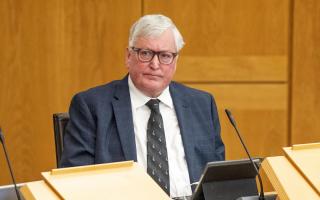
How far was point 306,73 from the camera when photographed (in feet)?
18.1

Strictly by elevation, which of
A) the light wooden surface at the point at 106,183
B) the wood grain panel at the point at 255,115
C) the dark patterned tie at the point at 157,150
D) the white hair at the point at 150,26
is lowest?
the wood grain panel at the point at 255,115

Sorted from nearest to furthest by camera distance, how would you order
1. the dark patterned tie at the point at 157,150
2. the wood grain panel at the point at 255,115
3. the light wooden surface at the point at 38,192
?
the light wooden surface at the point at 38,192 < the dark patterned tie at the point at 157,150 < the wood grain panel at the point at 255,115

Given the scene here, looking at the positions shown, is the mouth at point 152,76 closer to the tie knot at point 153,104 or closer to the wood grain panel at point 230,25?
the tie knot at point 153,104

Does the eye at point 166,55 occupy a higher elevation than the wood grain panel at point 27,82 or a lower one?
higher

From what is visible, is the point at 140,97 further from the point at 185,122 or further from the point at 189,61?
the point at 189,61

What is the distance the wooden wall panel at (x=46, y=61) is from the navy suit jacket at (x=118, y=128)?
1.61 metres

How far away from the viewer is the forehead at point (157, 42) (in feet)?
11.2

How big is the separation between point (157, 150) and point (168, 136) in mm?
126

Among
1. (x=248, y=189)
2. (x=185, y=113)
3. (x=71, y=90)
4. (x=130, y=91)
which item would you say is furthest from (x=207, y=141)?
(x=71, y=90)

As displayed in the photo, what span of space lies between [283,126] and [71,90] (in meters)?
1.57

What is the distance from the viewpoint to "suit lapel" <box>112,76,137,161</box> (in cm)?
330

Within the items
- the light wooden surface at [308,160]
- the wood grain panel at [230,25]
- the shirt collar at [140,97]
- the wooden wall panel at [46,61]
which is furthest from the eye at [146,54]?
the wood grain panel at [230,25]

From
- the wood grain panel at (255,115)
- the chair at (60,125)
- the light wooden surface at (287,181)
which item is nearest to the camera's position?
the light wooden surface at (287,181)

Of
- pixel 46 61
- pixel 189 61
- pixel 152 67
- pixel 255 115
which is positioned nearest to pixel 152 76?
pixel 152 67
